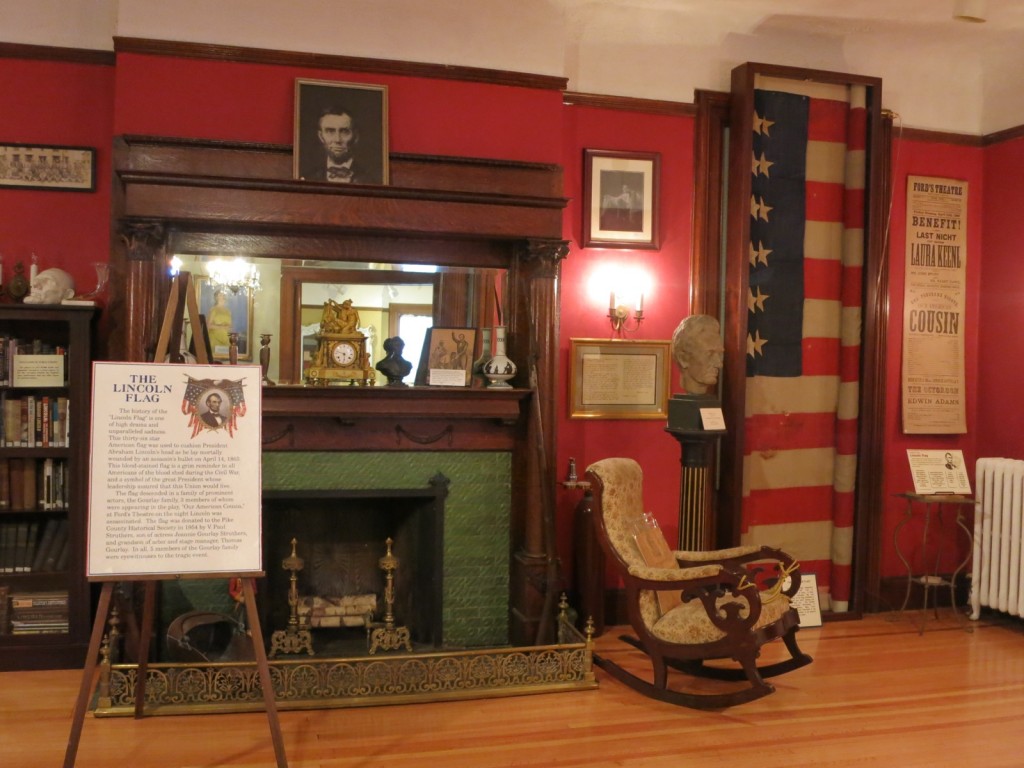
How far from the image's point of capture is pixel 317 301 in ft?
15.7

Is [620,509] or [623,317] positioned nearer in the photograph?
[620,509]

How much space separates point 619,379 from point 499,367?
0.94 metres

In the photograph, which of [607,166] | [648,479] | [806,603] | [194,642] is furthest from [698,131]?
[194,642]

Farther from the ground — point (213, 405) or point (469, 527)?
point (213, 405)

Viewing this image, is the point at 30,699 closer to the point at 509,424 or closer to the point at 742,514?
the point at 509,424

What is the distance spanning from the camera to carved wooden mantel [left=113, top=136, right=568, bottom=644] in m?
4.42

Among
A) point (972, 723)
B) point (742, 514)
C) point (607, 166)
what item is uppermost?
point (607, 166)

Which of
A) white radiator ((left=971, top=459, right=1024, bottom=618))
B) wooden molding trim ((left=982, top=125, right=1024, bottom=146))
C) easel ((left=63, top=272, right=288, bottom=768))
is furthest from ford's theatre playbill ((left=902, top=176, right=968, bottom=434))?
easel ((left=63, top=272, right=288, bottom=768))

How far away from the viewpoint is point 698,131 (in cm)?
552

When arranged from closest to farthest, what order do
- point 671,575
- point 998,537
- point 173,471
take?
1. point 173,471
2. point 671,575
3. point 998,537

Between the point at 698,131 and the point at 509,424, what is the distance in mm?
2164

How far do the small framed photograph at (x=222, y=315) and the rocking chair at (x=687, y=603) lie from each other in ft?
6.22

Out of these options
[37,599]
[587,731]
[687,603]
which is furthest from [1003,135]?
[37,599]

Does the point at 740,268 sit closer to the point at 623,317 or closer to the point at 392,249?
the point at 623,317
